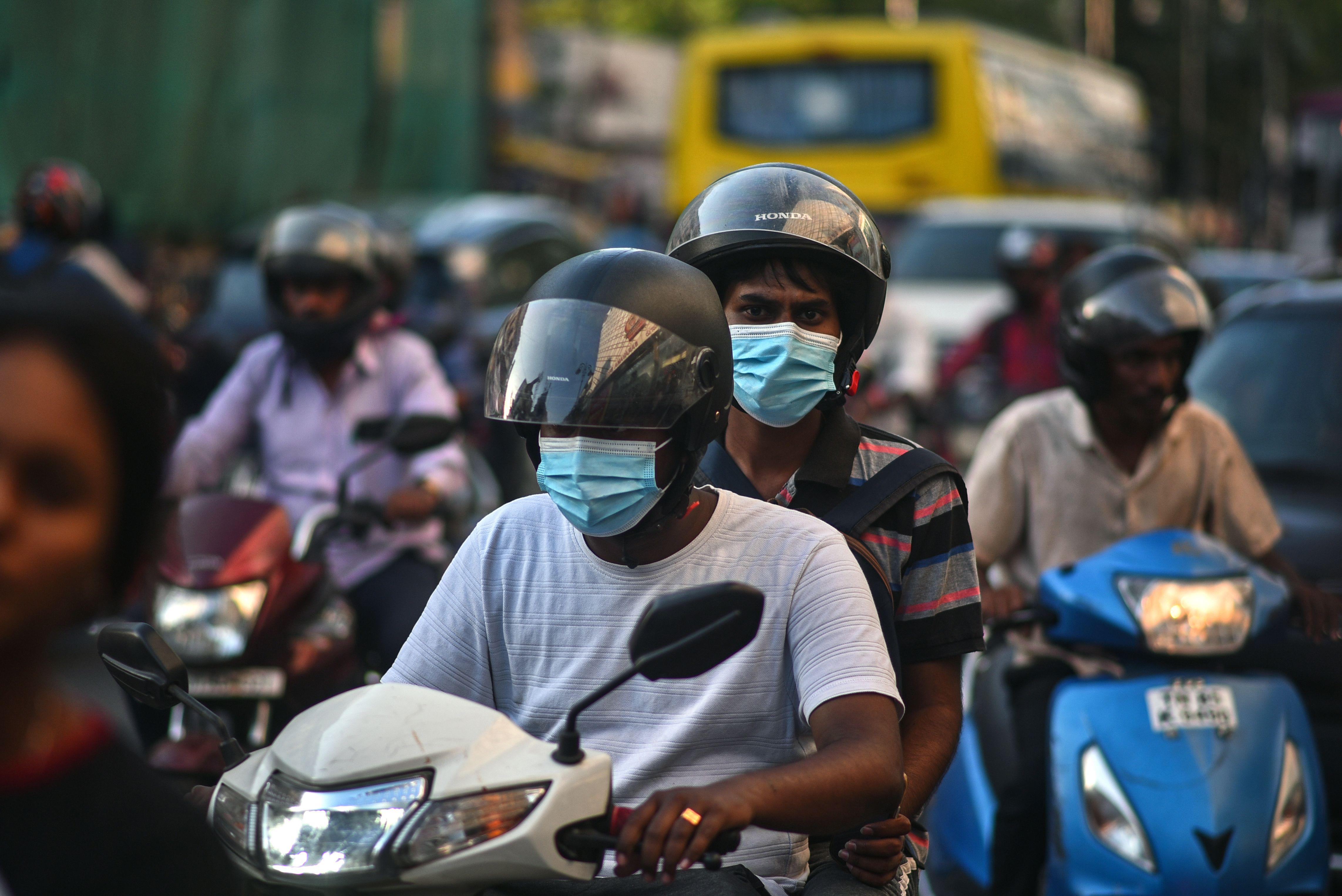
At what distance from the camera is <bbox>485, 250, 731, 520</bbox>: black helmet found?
217 centimetres

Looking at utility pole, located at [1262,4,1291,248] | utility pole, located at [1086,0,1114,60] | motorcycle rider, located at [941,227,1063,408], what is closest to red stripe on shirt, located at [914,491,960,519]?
motorcycle rider, located at [941,227,1063,408]

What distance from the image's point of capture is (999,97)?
1873 cm

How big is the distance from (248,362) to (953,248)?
9654 millimetres

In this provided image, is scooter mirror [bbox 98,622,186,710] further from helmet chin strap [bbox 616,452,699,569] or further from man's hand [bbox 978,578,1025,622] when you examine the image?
man's hand [bbox 978,578,1025,622]

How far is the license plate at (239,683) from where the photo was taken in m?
4.07

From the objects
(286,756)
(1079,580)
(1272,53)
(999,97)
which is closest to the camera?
(286,756)

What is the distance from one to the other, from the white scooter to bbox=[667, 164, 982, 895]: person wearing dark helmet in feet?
2.40

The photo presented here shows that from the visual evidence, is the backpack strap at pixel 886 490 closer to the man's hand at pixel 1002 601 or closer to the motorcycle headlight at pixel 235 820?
the man's hand at pixel 1002 601

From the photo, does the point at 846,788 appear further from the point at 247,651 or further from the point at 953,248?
the point at 953,248

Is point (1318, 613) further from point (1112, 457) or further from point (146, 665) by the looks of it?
point (146, 665)

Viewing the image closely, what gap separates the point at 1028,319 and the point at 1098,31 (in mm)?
38616

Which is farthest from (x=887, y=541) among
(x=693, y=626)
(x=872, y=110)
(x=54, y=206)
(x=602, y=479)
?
(x=872, y=110)

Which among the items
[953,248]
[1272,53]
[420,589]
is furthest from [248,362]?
[1272,53]

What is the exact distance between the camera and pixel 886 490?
272cm
